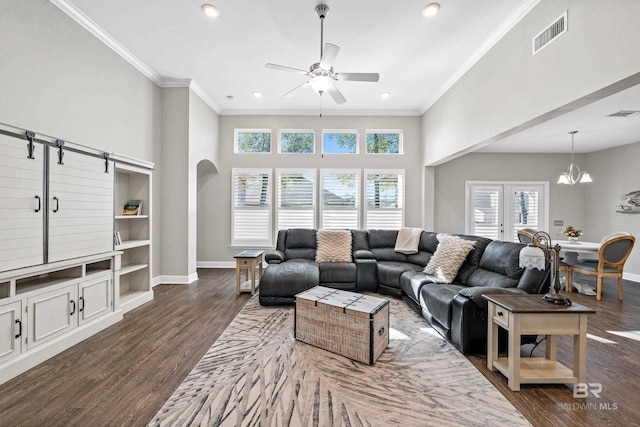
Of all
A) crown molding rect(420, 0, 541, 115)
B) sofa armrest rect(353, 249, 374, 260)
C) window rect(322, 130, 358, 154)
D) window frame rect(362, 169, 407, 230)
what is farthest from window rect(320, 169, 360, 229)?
crown molding rect(420, 0, 541, 115)

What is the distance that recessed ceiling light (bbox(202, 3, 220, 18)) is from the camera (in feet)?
10.2

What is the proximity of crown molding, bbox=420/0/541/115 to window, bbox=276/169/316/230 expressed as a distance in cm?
320

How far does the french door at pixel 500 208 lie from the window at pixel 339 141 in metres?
2.93

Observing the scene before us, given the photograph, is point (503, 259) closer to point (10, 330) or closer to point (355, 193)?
point (355, 193)

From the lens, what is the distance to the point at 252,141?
21.6 feet

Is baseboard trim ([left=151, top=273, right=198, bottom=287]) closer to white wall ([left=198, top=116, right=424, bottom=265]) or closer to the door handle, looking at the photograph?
white wall ([left=198, top=116, right=424, bottom=265])

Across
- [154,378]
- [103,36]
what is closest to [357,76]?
[103,36]

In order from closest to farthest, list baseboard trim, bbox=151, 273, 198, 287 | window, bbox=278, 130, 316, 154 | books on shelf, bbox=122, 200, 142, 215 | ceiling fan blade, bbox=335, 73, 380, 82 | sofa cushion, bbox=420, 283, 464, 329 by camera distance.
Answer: sofa cushion, bbox=420, 283, 464, 329 → ceiling fan blade, bbox=335, 73, 380, 82 → books on shelf, bbox=122, 200, 142, 215 → baseboard trim, bbox=151, 273, 198, 287 → window, bbox=278, 130, 316, 154

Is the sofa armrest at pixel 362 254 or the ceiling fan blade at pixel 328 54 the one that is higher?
the ceiling fan blade at pixel 328 54

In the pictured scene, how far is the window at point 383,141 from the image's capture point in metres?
6.55

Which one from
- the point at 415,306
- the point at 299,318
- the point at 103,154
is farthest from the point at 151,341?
the point at 415,306

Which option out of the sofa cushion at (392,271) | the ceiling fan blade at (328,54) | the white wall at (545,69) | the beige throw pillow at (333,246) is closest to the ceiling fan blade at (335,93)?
the ceiling fan blade at (328,54)

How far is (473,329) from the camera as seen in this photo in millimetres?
2562

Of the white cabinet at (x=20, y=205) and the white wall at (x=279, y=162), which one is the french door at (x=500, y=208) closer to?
the white wall at (x=279, y=162)
